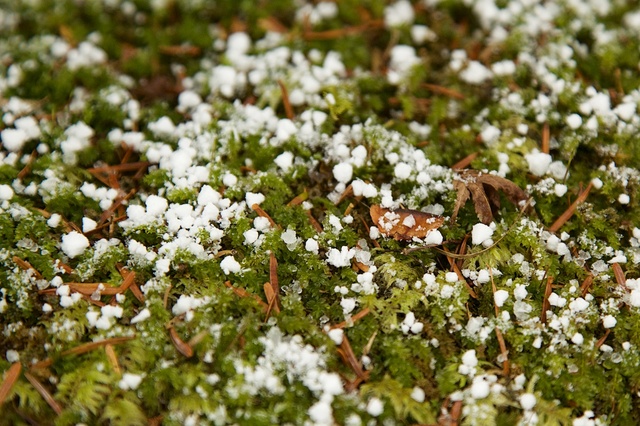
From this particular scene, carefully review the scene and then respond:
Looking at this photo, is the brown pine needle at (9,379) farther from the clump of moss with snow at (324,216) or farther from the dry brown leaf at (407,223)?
the dry brown leaf at (407,223)

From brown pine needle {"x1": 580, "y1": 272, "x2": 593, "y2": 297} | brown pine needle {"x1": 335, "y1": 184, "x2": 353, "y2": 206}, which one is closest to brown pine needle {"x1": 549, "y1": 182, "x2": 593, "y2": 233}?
brown pine needle {"x1": 580, "y1": 272, "x2": 593, "y2": 297}

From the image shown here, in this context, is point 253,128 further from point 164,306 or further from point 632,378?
point 632,378

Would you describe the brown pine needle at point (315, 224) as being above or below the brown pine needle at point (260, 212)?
below

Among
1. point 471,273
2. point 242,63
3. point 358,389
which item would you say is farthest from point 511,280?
point 242,63

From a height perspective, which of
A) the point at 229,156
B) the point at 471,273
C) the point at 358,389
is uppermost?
the point at 229,156

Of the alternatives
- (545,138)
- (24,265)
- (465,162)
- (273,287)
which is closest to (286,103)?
(465,162)

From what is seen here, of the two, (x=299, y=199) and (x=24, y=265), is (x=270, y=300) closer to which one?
(x=299, y=199)

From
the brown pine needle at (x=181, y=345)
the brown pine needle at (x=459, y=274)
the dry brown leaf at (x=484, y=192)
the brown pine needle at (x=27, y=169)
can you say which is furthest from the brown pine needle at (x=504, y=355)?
the brown pine needle at (x=27, y=169)
